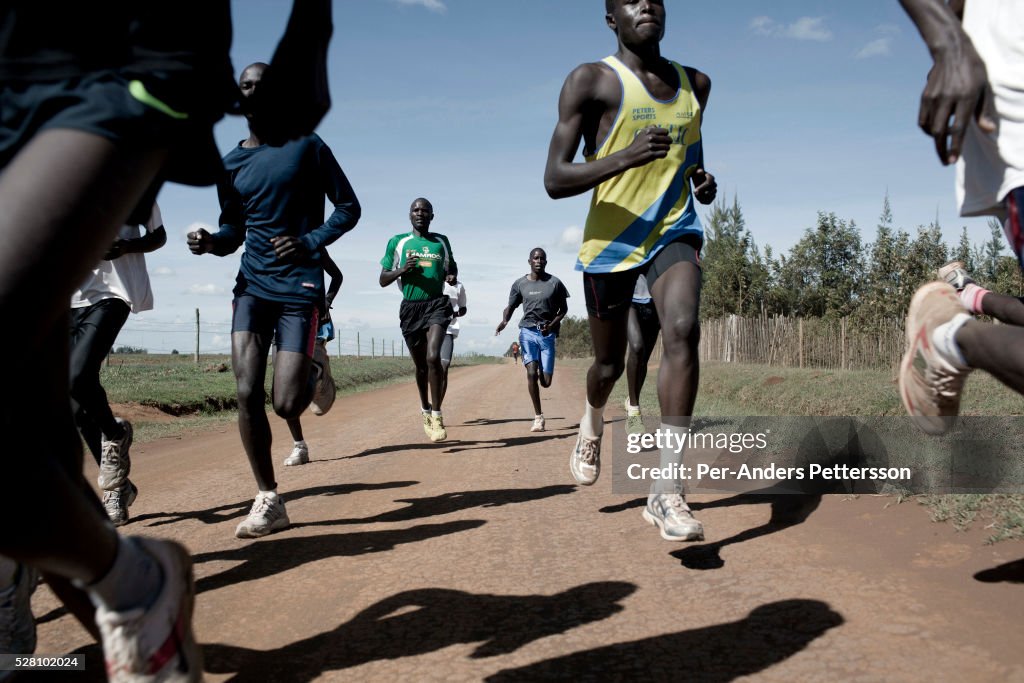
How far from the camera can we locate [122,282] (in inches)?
171

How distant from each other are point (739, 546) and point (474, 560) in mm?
1213

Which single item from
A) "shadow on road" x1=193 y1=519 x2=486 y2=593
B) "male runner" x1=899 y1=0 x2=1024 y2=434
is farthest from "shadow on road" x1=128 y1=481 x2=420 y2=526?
"male runner" x1=899 y1=0 x2=1024 y2=434

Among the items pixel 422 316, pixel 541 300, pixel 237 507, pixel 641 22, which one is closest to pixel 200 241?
pixel 237 507

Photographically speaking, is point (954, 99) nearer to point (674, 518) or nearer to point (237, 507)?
point (674, 518)

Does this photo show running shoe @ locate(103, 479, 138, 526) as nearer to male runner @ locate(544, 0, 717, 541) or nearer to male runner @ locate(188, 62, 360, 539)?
male runner @ locate(188, 62, 360, 539)

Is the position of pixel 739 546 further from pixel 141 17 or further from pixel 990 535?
pixel 141 17

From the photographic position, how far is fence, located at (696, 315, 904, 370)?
17625mm

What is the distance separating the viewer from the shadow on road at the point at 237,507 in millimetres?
4545

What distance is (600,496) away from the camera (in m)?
4.89

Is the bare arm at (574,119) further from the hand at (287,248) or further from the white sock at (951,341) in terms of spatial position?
the white sock at (951,341)

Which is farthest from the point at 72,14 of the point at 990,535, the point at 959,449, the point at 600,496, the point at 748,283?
the point at 748,283

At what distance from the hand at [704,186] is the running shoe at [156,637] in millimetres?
2822

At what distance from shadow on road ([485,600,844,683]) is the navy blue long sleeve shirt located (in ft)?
8.42

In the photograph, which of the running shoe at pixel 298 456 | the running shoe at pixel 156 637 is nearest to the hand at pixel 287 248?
the running shoe at pixel 156 637
